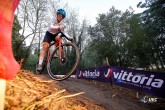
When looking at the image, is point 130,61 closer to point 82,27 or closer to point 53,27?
point 82,27

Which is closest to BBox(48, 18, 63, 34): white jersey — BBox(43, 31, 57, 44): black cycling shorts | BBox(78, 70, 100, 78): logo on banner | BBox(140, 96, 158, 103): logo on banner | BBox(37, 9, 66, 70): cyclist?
BBox(37, 9, 66, 70): cyclist

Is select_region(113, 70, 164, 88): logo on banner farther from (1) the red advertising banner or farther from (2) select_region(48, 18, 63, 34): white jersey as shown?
(2) select_region(48, 18, 63, 34): white jersey

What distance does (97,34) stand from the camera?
70.8 metres

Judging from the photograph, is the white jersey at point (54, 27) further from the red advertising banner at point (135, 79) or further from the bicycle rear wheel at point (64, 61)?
the red advertising banner at point (135, 79)

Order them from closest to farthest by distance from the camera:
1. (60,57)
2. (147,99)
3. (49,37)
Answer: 1. (49,37)
2. (60,57)
3. (147,99)

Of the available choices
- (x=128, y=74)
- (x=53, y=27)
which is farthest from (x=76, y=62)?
(x=128, y=74)

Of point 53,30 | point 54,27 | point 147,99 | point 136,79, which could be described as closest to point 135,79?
point 136,79

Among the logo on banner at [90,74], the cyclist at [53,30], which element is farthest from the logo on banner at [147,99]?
the cyclist at [53,30]

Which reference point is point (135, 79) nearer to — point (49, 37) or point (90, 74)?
point (90, 74)

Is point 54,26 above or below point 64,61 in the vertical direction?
above

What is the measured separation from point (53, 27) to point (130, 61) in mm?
58132

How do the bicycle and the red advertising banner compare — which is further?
the red advertising banner

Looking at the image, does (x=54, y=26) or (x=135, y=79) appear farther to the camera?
(x=135, y=79)

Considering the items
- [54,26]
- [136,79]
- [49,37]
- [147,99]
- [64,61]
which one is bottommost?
[147,99]
